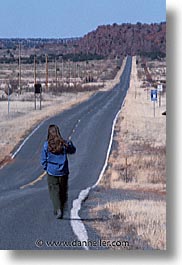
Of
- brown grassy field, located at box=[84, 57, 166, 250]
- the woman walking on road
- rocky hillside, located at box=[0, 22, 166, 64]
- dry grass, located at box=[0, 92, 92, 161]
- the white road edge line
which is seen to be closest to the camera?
the white road edge line

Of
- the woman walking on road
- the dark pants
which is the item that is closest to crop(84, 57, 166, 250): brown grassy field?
the dark pants

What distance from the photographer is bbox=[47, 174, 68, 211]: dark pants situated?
28.2ft

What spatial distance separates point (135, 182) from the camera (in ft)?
39.3

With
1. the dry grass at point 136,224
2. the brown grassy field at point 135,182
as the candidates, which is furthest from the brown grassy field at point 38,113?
the dry grass at point 136,224

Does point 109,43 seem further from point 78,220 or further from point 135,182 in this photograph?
point 78,220

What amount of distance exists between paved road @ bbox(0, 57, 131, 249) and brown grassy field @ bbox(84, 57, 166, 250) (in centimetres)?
25

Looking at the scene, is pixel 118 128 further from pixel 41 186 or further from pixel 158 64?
pixel 158 64

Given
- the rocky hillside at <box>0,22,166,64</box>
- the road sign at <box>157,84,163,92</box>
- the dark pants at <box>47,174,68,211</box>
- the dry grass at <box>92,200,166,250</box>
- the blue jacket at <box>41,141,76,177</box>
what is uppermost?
the rocky hillside at <box>0,22,166,64</box>

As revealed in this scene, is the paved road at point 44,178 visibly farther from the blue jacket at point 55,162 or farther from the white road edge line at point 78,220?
the blue jacket at point 55,162

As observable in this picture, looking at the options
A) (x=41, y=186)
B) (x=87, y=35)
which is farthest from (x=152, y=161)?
(x=87, y=35)

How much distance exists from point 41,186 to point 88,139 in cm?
221

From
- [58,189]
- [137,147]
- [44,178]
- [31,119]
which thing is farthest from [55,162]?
[31,119]

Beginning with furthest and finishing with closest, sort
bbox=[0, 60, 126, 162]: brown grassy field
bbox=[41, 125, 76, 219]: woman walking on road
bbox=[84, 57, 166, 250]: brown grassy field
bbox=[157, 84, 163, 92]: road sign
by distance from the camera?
bbox=[0, 60, 126, 162]: brown grassy field → bbox=[157, 84, 163, 92]: road sign → bbox=[41, 125, 76, 219]: woman walking on road → bbox=[84, 57, 166, 250]: brown grassy field

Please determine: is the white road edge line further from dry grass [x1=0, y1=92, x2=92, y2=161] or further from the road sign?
dry grass [x1=0, y1=92, x2=92, y2=161]
